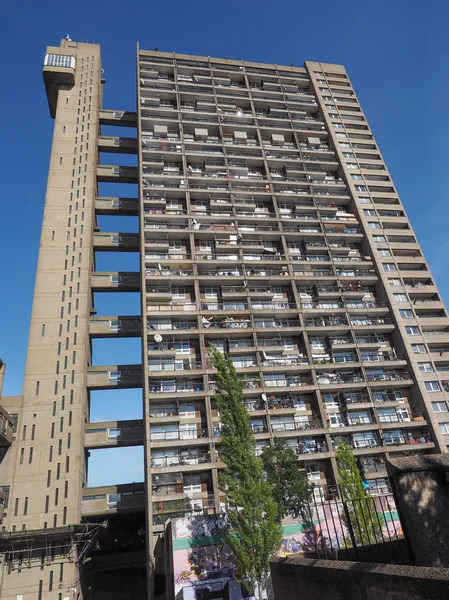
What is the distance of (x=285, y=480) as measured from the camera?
1324 inches

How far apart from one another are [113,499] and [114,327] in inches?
712

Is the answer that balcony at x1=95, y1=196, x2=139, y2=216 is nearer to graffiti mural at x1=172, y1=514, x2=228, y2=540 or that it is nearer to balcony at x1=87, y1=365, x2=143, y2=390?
balcony at x1=87, y1=365, x2=143, y2=390

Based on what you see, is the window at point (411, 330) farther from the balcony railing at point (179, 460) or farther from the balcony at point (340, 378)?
the balcony railing at point (179, 460)

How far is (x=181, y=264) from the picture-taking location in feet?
158

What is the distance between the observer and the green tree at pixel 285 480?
107 ft

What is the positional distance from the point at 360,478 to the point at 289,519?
677 cm

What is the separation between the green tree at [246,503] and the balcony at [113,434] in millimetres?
16356

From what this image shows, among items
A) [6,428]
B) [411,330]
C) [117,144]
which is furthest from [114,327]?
[411,330]

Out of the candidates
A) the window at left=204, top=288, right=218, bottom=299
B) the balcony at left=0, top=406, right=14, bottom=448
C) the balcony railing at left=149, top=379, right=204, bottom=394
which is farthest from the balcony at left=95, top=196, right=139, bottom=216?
the balcony at left=0, top=406, right=14, bottom=448

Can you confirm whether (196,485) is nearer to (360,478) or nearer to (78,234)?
(360,478)

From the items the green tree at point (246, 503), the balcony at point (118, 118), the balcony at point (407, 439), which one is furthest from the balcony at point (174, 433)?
the balcony at point (118, 118)

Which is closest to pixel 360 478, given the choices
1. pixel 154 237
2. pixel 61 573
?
pixel 61 573

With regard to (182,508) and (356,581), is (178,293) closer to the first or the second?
(182,508)

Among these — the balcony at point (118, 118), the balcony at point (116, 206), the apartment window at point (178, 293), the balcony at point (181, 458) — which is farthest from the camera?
the balcony at point (118, 118)
